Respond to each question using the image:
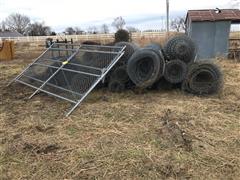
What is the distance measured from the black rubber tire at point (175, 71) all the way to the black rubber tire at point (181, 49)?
356 millimetres

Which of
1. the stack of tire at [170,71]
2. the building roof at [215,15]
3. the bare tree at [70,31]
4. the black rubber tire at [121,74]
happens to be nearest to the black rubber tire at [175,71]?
the stack of tire at [170,71]

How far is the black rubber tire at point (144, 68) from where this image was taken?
6.84 metres

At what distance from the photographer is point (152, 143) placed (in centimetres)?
441

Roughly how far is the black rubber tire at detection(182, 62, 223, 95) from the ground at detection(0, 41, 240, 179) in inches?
7.5

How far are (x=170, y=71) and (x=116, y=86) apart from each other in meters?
1.27

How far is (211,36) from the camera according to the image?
15.0 metres

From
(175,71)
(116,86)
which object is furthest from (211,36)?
(116,86)

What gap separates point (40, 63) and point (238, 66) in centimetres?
676

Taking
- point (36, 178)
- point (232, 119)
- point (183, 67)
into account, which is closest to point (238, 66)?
point (183, 67)

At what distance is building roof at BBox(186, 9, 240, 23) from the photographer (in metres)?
14.9

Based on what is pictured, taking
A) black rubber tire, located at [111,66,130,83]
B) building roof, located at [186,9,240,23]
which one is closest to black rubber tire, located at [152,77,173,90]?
black rubber tire, located at [111,66,130,83]

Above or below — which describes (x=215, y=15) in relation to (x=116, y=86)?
above

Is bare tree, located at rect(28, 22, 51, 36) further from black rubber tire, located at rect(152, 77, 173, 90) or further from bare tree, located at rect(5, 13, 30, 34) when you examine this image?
black rubber tire, located at rect(152, 77, 173, 90)

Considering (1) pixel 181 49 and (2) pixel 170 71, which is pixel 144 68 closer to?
(2) pixel 170 71
